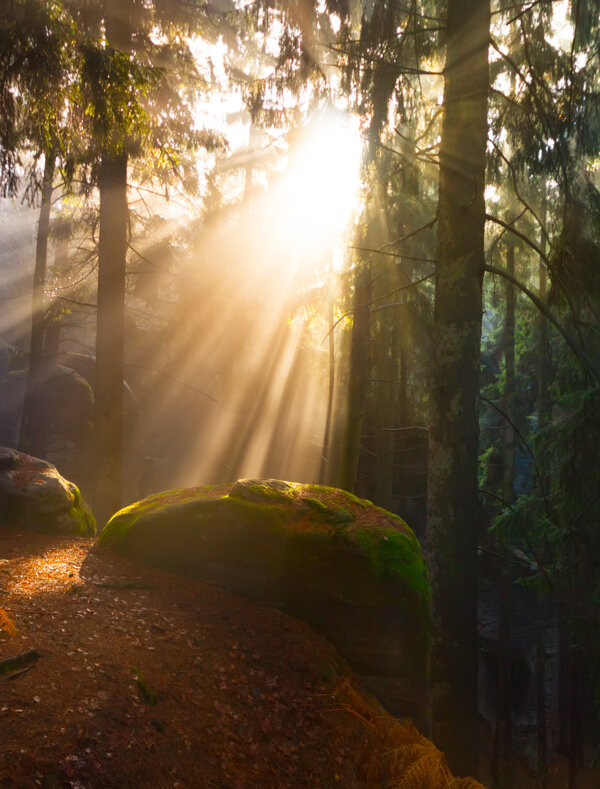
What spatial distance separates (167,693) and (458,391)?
400 cm

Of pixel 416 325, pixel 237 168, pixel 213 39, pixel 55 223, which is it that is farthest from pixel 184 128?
pixel 237 168

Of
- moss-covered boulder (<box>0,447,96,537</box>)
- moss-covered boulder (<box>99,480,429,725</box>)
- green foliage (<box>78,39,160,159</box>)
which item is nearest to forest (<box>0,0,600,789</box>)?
green foliage (<box>78,39,160,159</box>)

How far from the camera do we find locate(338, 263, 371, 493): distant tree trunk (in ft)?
38.4

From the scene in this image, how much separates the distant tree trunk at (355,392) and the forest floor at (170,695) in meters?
6.33

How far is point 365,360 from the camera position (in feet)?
39.3

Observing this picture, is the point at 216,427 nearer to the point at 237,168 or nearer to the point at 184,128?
the point at 237,168

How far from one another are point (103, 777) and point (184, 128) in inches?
394

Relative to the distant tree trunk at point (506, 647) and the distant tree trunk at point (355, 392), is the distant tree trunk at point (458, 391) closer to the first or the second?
the distant tree trunk at point (355, 392)

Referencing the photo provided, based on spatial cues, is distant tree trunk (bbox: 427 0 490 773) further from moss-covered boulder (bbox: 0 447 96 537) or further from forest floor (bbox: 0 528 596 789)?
moss-covered boulder (bbox: 0 447 96 537)

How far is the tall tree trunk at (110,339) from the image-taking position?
949cm

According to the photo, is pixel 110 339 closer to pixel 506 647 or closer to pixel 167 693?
pixel 167 693

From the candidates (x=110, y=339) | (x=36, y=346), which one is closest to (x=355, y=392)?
(x=110, y=339)

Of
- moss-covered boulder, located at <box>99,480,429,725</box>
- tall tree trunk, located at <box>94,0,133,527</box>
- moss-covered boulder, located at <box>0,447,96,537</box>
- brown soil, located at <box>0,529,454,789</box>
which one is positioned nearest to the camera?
brown soil, located at <box>0,529,454,789</box>

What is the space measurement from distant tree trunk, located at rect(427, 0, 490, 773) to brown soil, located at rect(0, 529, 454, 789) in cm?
136
